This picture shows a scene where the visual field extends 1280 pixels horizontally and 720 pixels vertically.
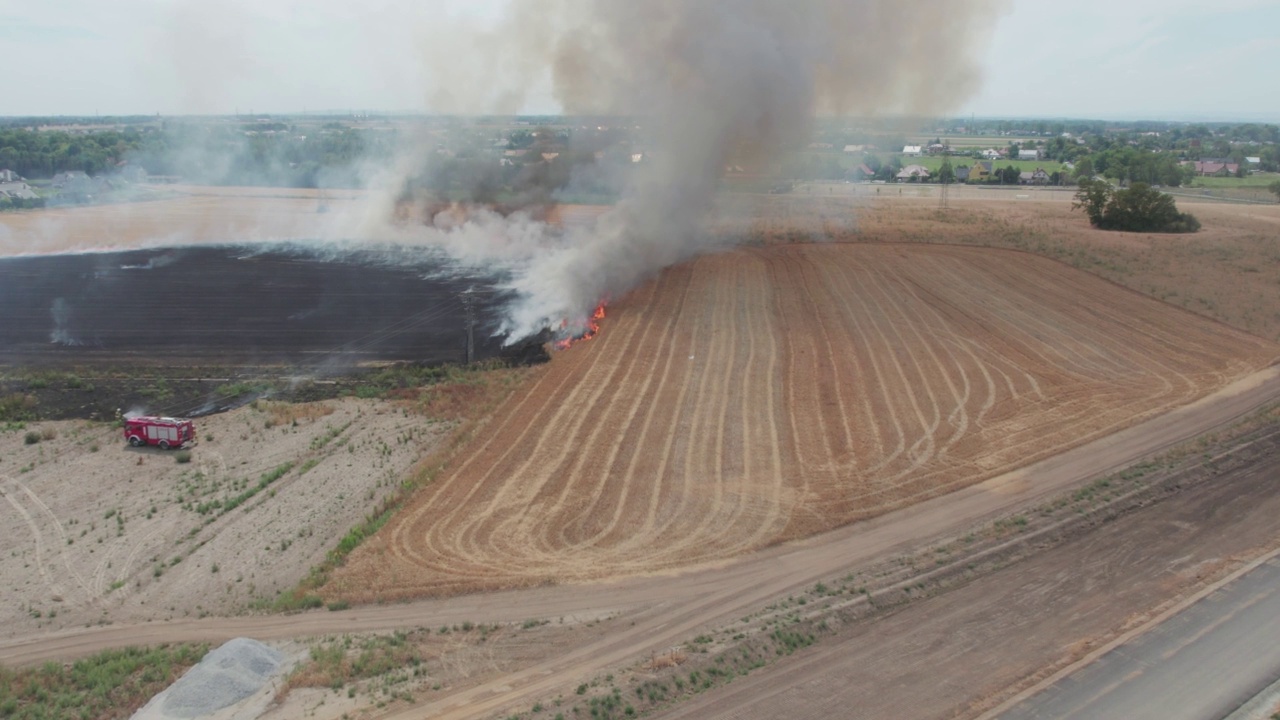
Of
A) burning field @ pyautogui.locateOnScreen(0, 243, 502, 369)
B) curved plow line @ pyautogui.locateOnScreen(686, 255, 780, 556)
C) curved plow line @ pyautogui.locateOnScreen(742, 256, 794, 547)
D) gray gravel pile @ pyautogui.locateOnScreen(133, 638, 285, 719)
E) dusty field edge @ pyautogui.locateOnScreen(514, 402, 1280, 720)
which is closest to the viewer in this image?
gray gravel pile @ pyautogui.locateOnScreen(133, 638, 285, 719)

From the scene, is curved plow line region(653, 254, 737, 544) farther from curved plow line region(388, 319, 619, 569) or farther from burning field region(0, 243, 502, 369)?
burning field region(0, 243, 502, 369)

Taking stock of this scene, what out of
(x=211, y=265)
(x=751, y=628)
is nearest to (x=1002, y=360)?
(x=751, y=628)

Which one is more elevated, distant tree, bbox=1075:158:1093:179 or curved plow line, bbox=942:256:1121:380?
distant tree, bbox=1075:158:1093:179

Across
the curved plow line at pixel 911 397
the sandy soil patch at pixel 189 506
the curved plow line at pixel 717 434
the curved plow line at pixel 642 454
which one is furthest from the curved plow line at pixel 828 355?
the sandy soil patch at pixel 189 506

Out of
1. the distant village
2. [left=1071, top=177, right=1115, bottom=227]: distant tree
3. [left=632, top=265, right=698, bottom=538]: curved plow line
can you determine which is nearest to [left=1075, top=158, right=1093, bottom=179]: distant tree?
the distant village

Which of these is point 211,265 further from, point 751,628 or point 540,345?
point 751,628

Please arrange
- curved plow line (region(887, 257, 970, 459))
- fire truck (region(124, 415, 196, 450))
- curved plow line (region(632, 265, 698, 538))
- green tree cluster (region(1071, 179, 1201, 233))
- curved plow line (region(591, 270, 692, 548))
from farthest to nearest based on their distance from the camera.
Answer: green tree cluster (region(1071, 179, 1201, 233)) → curved plow line (region(887, 257, 970, 459)) → fire truck (region(124, 415, 196, 450)) → curved plow line (region(591, 270, 692, 548)) → curved plow line (region(632, 265, 698, 538))
